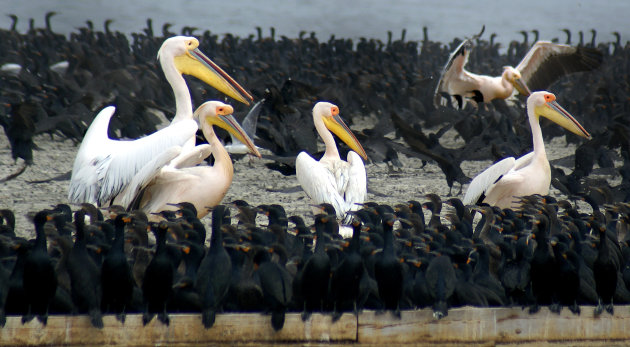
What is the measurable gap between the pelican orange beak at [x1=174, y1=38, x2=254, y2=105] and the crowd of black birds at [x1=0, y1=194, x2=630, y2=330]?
214cm

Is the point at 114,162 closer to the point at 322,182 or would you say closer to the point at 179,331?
the point at 322,182

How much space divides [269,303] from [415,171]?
5.19 meters

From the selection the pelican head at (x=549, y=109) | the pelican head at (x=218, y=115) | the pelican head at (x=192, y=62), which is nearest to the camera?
the pelican head at (x=218, y=115)

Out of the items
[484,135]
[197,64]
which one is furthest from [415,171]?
[197,64]

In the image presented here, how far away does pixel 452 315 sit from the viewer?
420cm

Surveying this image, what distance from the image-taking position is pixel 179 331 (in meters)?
4.12

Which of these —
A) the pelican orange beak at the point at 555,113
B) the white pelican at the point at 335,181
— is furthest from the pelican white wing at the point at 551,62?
the white pelican at the point at 335,181

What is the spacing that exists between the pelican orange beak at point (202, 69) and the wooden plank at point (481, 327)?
3161mm

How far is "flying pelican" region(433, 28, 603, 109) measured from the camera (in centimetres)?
1144

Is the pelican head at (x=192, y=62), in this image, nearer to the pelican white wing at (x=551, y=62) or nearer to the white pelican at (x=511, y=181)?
the white pelican at (x=511, y=181)

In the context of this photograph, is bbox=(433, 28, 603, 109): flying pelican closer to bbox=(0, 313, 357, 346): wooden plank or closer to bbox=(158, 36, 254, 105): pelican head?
bbox=(158, 36, 254, 105): pelican head

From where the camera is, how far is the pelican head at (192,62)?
692cm

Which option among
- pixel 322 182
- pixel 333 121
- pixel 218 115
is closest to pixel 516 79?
pixel 333 121

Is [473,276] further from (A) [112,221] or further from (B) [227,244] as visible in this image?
(A) [112,221]
